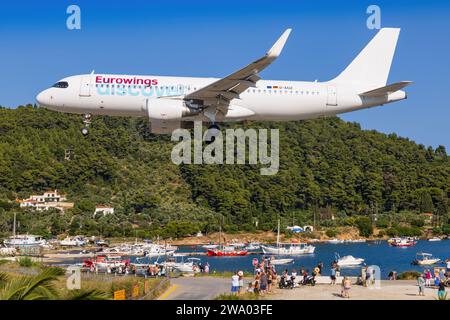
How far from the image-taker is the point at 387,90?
47656 mm

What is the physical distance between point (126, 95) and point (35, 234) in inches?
4751

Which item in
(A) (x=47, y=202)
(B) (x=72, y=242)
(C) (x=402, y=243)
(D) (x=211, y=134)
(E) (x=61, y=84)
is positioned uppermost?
(E) (x=61, y=84)

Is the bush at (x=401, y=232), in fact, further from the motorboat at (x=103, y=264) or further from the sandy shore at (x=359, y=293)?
the sandy shore at (x=359, y=293)

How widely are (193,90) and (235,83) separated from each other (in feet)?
12.3

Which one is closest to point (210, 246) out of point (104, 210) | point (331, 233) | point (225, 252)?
point (225, 252)

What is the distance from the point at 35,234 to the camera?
6250 inches

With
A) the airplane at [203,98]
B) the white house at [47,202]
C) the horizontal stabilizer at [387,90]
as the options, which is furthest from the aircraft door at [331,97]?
the white house at [47,202]

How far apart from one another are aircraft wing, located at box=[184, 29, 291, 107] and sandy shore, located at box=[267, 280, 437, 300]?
42.6 feet

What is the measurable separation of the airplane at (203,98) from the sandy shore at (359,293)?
40.6 feet

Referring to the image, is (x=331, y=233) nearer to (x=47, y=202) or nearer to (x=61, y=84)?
(x=47, y=202)

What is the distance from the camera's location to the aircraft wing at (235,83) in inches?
1583

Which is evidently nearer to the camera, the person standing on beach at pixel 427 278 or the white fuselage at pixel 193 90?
the person standing on beach at pixel 427 278

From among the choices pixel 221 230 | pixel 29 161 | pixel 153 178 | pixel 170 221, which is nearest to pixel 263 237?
pixel 221 230

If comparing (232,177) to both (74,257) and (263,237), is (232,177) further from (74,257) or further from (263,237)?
(74,257)
